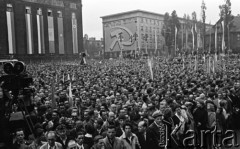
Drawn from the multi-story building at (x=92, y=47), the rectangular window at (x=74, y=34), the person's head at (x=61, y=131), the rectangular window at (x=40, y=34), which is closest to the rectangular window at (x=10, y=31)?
the rectangular window at (x=40, y=34)

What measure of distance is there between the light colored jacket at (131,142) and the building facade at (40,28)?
128 ft

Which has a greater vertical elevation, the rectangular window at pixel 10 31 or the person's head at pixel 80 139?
the rectangular window at pixel 10 31

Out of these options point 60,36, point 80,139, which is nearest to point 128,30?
point 60,36

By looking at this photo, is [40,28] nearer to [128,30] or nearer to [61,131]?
[128,30]

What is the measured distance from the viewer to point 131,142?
5836mm

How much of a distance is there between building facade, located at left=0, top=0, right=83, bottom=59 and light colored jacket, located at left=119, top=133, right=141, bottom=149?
3896 centimetres

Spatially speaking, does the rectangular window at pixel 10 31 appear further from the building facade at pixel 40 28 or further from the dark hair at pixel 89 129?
the dark hair at pixel 89 129

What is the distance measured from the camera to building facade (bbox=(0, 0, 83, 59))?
44000 mm

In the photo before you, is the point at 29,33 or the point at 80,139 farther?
the point at 29,33

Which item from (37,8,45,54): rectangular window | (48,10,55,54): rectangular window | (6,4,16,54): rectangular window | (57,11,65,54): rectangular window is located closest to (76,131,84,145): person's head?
(6,4,16,54): rectangular window

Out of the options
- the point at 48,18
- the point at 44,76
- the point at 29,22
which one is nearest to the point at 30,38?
the point at 29,22

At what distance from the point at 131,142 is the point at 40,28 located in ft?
144

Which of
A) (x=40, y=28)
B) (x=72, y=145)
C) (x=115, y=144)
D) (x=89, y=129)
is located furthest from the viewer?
(x=40, y=28)

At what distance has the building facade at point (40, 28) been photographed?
44000mm
